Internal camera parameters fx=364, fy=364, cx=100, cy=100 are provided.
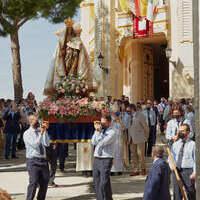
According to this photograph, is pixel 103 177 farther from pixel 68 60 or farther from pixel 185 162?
pixel 68 60

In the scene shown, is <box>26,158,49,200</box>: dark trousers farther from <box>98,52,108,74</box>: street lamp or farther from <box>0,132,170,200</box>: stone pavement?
<box>98,52,108,74</box>: street lamp

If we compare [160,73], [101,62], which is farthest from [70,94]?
[160,73]

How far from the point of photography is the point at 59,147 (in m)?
10.1

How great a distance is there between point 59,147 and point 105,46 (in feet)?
45.8

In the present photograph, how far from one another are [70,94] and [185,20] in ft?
42.9

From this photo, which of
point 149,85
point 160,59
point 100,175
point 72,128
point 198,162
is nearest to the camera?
point 198,162

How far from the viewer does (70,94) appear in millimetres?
9078

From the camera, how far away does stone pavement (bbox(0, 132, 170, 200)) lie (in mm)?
7328

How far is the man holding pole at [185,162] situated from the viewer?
559 cm

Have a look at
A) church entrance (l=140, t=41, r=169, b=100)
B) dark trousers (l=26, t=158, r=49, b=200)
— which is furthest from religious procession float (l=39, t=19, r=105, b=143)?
church entrance (l=140, t=41, r=169, b=100)

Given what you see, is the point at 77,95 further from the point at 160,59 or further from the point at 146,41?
the point at 160,59

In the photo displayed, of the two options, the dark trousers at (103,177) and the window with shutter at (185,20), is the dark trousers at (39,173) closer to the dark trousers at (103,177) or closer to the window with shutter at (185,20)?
the dark trousers at (103,177)

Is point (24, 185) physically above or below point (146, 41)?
below

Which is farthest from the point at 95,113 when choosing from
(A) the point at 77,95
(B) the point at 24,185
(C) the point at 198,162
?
(C) the point at 198,162
